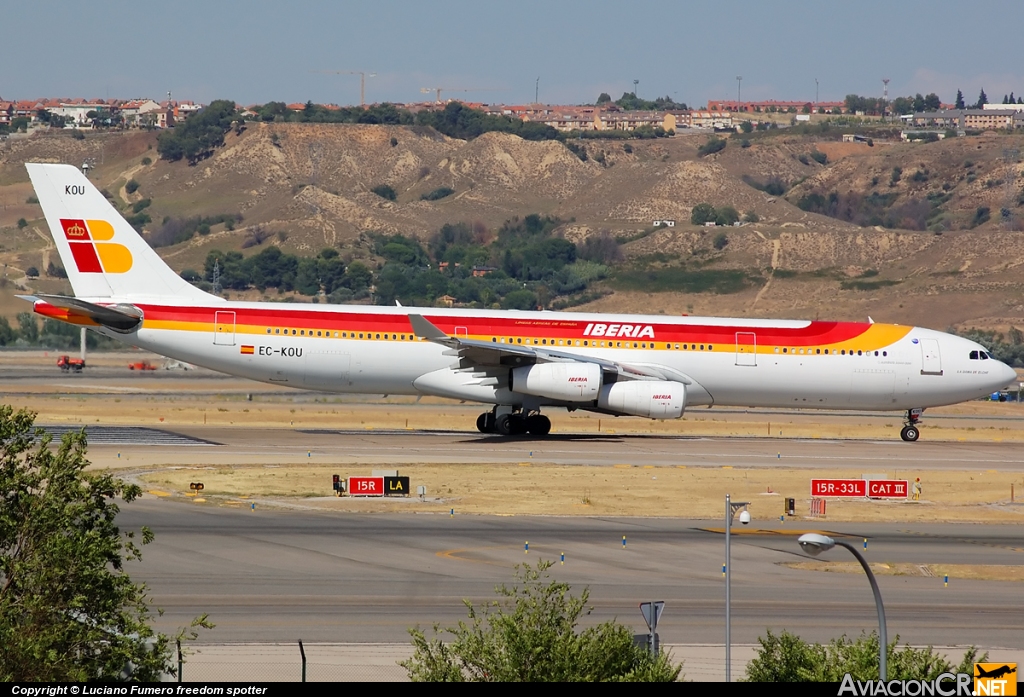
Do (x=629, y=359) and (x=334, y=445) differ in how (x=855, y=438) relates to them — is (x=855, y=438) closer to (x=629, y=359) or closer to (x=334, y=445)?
(x=629, y=359)

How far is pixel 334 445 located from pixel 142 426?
8.87 meters

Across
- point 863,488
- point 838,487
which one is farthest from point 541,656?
point 863,488

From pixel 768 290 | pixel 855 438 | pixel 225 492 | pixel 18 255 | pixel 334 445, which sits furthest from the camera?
pixel 18 255

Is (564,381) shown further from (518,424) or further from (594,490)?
(594,490)

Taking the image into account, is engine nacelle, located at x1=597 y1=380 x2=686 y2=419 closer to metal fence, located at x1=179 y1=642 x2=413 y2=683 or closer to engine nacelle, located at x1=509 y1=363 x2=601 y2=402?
engine nacelle, located at x1=509 y1=363 x2=601 y2=402

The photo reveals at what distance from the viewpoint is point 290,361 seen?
44906 mm

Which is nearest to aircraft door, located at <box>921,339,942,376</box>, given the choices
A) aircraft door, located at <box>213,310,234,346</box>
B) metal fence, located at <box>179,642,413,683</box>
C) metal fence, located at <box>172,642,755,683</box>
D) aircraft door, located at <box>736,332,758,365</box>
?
aircraft door, located at <box>736,332,758,365</box>

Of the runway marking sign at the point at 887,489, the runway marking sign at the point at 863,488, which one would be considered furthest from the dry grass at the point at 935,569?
the runway marking sign at the point at 887,489

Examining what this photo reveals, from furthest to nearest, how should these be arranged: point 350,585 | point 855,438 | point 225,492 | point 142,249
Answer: point 855,438 → point 142,249 → point 225,492 → point 350,585

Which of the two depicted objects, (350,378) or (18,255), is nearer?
(350,378)

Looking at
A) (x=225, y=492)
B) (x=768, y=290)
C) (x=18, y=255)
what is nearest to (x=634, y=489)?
(x=225, y=492)

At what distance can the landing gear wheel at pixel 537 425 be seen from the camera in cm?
4653

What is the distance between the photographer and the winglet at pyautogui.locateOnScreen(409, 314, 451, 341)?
42.3 metres

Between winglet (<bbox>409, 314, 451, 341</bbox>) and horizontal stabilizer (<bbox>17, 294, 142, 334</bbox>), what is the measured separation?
32.3 feet
